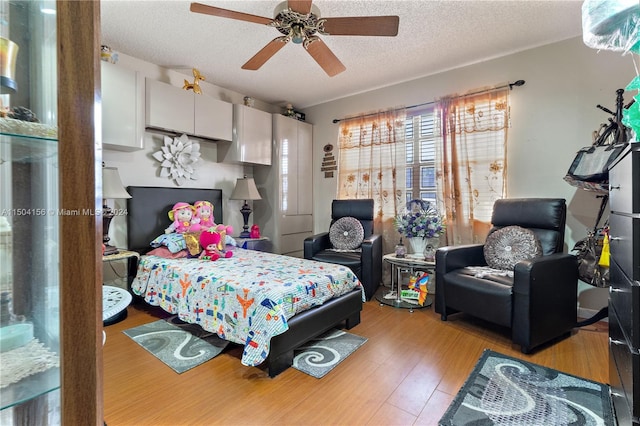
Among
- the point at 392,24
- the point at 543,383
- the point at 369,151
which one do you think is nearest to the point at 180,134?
the point at 369,151

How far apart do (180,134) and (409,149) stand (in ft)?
8.91

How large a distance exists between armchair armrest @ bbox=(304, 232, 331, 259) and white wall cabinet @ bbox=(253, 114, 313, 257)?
78 cm

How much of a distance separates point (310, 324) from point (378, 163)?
241cm

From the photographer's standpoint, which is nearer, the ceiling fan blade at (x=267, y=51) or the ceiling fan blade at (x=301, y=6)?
the ceiling fan blade at (x=301, y=6)

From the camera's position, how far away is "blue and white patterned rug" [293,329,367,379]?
1834 mm

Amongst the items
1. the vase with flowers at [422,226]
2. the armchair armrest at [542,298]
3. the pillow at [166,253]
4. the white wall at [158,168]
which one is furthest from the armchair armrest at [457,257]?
the white wall at [158,168]

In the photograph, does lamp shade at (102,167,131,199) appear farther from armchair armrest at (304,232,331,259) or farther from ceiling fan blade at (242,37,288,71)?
armchair armrest at (304,232,331,259)

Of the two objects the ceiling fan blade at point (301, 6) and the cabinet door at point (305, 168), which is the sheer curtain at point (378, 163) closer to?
the cabinet door at point (305, 168)

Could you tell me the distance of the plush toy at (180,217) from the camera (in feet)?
10.0

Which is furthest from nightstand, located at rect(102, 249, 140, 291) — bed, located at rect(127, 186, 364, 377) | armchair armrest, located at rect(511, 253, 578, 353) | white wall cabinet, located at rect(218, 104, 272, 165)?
Result: armchair armrest, located at rect(511, 253, 578, 353)

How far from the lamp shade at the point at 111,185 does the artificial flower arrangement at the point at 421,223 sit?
2.68m

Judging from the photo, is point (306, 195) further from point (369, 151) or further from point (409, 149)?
point (409, 149)

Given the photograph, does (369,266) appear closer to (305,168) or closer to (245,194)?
(245,194)

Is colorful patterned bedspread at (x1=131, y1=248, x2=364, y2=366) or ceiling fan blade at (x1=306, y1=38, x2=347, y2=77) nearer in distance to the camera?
colorful patterned bedspread at (x1=131, y1=248, x2=364, y2=366)
